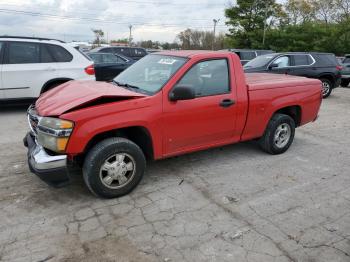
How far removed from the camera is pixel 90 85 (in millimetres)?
4574

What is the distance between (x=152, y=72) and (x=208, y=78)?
2.47 ft

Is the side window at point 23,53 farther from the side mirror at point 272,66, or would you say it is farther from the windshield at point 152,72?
the side mirror at point 272,66

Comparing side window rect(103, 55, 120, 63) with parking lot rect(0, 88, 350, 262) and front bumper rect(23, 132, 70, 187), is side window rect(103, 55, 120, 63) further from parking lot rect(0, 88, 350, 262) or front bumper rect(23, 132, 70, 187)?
front bumper rect(23, 132, 70, 187)

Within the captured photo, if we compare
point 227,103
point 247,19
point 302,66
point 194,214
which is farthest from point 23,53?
point 247,19

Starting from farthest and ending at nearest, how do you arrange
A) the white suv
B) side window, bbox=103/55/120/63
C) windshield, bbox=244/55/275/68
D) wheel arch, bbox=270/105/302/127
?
side window, bbox=103/55/120/63
windshield, bbox=244/55/275/68
the white suv
wheel arch, bbox=270/105/302/127

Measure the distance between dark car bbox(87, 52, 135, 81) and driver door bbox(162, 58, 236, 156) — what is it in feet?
26.6

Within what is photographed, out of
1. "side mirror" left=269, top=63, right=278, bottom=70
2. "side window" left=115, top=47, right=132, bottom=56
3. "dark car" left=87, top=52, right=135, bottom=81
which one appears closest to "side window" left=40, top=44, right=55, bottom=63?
"dark car" left=87, top=52, right=135, bottom=81

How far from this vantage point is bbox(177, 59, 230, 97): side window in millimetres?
4441

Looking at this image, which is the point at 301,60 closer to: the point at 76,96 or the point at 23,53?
the point at 23,53

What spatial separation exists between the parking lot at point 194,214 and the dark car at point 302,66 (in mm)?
6375

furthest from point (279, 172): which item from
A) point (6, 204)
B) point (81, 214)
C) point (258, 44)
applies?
point (258, 44)

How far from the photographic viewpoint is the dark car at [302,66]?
11.3 m

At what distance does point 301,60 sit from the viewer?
38.8 ft

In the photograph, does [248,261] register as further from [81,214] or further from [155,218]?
[81,214]
